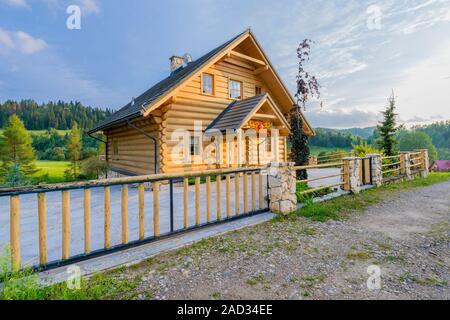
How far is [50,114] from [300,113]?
62415 mm

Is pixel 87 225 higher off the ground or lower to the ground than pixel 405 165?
lower

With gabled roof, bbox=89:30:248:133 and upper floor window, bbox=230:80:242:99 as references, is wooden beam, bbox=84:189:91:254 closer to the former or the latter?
gabled roof, bbox=89:30:248:133

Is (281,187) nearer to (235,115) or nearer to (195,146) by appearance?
(235,115)

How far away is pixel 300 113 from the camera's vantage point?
34.6 feet

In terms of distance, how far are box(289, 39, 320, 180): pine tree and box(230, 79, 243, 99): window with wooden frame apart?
3.66m

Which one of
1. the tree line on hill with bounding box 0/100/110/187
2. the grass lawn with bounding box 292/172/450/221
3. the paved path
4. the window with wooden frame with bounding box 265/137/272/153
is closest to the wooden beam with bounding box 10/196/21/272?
the paved path

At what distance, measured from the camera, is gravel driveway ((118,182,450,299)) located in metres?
2.67

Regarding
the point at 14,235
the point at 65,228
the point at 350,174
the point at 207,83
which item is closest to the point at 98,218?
the point at 65,228

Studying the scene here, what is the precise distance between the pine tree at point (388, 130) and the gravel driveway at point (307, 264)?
49.8 ft

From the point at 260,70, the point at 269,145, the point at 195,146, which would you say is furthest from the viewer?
the point at 269,145

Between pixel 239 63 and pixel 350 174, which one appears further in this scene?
pixel 239 63

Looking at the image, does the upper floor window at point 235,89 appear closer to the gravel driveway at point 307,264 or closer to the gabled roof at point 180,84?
the gabled roof at point 180,84

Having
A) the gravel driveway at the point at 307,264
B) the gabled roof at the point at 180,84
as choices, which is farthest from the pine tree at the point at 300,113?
the gravel driveway at the point at 307,264
